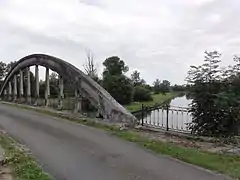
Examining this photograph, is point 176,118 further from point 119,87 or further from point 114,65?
point 114,65

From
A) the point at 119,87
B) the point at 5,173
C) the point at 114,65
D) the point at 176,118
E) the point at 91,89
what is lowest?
the point at 5,173

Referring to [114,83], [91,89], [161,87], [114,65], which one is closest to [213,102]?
[91,89]

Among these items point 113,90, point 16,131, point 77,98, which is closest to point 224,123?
point 16,131

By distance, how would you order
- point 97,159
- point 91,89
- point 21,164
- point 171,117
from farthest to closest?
1. point 91,89
2. point 171,117
3. point 97,159
4. point 21,164

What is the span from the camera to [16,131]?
46.8ft

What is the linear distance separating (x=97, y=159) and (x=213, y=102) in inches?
192

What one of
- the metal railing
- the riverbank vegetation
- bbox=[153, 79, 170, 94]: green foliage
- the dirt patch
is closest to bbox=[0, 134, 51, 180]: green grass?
the dirt patch

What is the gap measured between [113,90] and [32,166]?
35943mm

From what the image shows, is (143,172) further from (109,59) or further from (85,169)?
(109,59)

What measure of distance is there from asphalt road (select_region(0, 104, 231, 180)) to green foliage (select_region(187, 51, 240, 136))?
289cm

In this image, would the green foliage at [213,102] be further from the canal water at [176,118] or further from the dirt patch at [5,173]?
the dirt patch at [5,173]

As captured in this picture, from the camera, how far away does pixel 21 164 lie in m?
8.27

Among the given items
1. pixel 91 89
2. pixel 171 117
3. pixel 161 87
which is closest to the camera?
pixel 171 117

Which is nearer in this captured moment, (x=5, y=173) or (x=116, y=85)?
(x=5, y=173)
